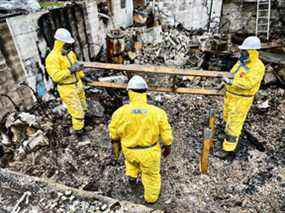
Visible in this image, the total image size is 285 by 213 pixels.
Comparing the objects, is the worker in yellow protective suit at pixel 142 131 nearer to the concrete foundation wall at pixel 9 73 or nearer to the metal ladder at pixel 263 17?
the concrete foundation wall at pixel 9 73

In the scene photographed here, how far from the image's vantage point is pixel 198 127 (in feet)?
14.8

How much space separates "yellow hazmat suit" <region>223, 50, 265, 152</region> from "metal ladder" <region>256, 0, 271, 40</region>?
436 centimetres

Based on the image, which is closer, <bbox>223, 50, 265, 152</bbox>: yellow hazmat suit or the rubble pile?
the rubble pile

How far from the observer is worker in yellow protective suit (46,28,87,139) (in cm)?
349

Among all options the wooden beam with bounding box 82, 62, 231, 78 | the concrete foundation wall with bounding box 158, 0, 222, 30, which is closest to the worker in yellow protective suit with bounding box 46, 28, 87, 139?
the wooden beam with bounding box 82, 62, 231, 78

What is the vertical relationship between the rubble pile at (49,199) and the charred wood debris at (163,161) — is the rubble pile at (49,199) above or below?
above

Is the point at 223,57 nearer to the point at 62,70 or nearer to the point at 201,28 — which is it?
the point at 201,28

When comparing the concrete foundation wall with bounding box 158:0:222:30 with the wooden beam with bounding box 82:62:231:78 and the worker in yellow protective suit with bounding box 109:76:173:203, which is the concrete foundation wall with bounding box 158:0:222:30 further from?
the worker in yellow protective suit with bounding box 109:76:173:203

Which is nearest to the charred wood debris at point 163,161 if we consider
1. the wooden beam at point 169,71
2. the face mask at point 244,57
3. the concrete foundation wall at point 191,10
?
the wooden beam at point 169,71

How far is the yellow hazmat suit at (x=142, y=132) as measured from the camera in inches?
99.2

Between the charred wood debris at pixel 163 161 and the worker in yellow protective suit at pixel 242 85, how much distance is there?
0.52 metres

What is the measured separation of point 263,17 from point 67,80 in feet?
20.3

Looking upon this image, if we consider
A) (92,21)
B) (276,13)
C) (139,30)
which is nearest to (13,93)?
(92,21)

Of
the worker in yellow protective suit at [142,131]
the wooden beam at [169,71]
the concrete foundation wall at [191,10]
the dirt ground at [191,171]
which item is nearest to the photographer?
the worker in yellow protective suit at [142,131]
